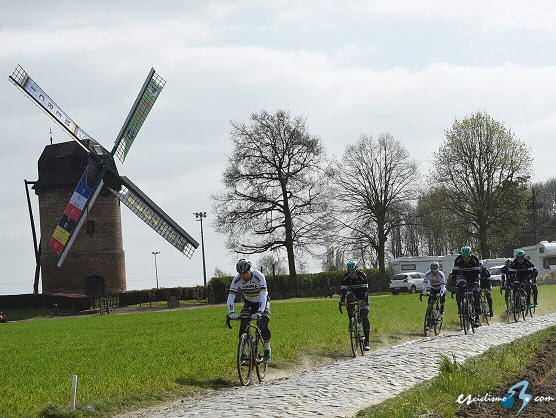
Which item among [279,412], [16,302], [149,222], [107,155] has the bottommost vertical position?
[279,412]

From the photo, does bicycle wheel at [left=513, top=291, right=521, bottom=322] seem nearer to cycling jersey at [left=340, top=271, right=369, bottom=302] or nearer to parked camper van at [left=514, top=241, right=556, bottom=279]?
cycling jersey at [left=340, top=271, right=369, bottom=302]

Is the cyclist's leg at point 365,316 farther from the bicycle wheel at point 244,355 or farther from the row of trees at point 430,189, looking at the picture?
the row of trees at point 430,189

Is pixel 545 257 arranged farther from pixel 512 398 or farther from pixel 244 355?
pixel 512 398

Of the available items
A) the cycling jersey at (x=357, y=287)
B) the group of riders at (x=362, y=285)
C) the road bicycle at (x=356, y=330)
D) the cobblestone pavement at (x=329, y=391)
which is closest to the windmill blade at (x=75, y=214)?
the group of riders at (x=362, y=285)

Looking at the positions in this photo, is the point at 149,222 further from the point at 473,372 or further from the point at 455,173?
the point at 473,372

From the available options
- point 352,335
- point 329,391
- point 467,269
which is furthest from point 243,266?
point 467,269

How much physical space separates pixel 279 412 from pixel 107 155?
→ 55434 millimetres

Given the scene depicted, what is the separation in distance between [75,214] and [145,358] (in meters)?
45.1

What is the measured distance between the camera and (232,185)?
74.0 metres

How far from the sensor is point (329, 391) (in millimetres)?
13328

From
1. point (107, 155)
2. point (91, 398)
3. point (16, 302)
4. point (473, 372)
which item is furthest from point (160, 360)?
point (16, 302)

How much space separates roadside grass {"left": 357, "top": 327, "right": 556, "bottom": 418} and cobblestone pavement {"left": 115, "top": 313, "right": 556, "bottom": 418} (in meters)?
Result: 0.61

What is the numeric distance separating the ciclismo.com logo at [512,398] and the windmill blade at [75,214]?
5522 centimetres

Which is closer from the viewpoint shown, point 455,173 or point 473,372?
point 473,372
